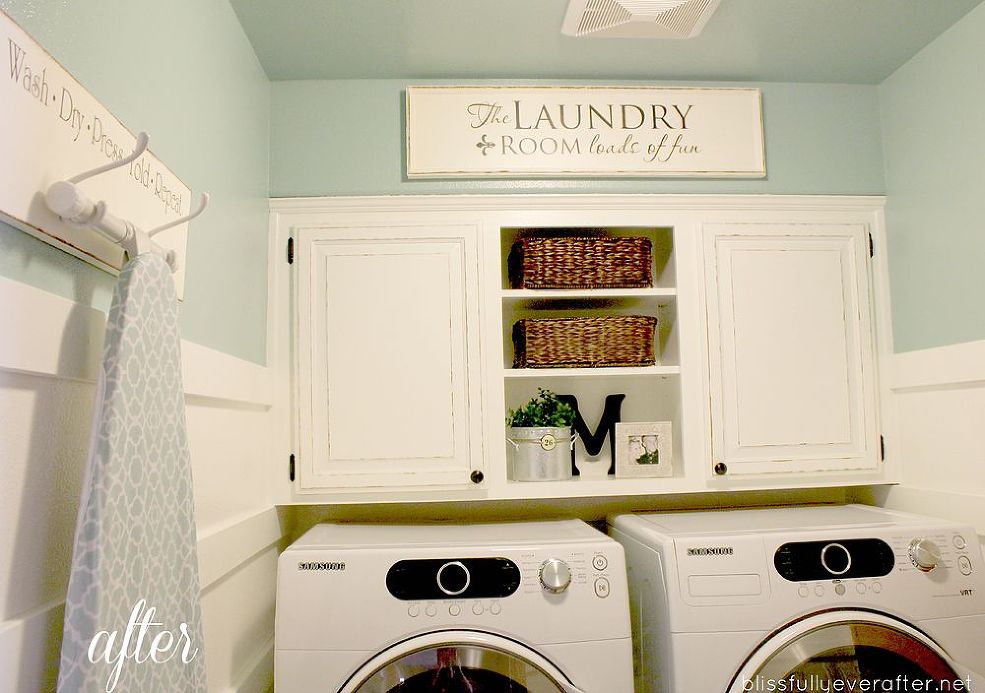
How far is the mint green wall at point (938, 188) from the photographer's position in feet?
5.91

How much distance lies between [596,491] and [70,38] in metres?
1.56

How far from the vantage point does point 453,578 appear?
1564mm

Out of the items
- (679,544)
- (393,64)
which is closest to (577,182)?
(393,64)

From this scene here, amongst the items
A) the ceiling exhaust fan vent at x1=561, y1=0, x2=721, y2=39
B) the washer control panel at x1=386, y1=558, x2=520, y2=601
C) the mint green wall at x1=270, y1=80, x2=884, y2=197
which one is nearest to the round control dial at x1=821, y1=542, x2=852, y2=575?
the washer control panel at x1=386, y1=558, x2=520, y2=601

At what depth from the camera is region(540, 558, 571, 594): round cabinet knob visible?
154 cm

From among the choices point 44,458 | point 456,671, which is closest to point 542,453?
point 456,671

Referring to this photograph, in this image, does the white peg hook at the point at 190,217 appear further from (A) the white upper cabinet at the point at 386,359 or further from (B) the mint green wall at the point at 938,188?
(B) the mint green wall at the point at 938,188

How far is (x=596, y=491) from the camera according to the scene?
6.42 feet

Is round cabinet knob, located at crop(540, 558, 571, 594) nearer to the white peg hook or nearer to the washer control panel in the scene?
the washer control panel

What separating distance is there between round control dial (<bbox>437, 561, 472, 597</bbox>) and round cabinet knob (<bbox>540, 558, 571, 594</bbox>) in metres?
0.17

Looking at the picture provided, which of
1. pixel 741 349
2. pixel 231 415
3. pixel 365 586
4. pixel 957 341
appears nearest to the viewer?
pixel 365 586

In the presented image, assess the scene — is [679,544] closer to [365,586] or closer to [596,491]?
[596,491]

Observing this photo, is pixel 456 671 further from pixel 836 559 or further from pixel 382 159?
pixel 382 159

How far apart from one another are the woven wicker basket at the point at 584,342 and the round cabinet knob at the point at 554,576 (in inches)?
23.6
